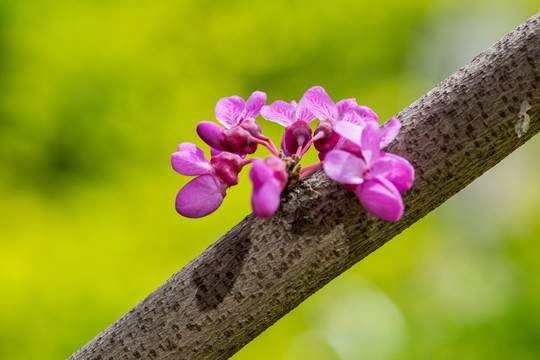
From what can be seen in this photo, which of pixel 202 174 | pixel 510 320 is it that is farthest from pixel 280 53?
pixel 202 174

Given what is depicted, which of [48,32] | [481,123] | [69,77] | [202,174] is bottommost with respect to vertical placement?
[481,123]

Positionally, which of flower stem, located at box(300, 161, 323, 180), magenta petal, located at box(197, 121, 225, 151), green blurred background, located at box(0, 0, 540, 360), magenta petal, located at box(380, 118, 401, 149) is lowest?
magenta petal, located at box(380, 118, 401, 149)

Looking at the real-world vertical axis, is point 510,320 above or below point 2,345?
below

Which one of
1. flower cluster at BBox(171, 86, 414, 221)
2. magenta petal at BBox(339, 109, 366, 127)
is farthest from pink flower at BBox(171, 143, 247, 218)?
magenta petal at BBox(339, 109, 366, 127)

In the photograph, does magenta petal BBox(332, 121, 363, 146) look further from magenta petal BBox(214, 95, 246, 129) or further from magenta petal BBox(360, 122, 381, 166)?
magenta petal BBox(214, 95, 246, 129)

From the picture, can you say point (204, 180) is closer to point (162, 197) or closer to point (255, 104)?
point (255, 104)

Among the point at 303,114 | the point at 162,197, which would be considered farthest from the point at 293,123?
the point at 162,197

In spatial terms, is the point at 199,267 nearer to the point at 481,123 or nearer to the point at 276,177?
the point at 276,177
